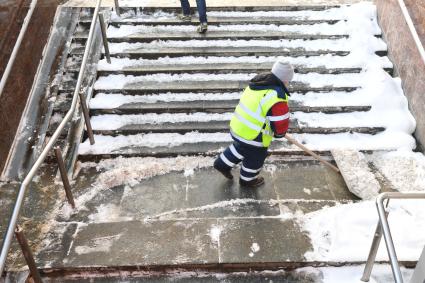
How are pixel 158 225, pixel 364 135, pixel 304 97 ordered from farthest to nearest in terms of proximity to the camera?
1. pixel 304 97
2. pixel 364 135
3. pixel 158 225

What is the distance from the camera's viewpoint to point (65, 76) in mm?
6570

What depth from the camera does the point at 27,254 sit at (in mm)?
3545

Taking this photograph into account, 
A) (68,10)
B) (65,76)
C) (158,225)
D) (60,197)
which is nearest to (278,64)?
(158,225)

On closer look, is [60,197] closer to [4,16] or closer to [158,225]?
[158,225]

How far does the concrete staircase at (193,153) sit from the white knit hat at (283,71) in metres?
1.55

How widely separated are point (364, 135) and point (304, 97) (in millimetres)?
1115

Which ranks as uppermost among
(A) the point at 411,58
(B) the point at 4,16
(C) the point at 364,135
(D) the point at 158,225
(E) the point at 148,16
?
(B) the point at 4,16

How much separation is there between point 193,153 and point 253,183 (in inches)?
42.8

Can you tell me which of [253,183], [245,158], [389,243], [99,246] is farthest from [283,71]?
[99,246]

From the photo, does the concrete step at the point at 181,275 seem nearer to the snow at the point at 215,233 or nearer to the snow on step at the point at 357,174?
the snow at the point at 215,233

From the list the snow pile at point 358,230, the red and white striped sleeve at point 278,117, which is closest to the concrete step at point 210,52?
the red and white striped sleeve at point 278,117

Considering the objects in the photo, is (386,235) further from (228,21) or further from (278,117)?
(228,21)

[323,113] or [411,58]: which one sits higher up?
[411,58]

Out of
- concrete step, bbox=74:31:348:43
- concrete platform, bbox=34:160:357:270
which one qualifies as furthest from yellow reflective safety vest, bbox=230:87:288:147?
concrete step, bbox=74:31:348:43
